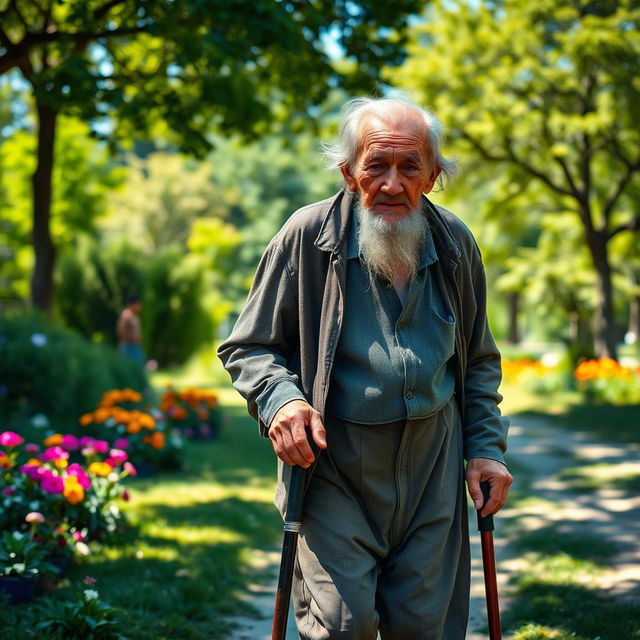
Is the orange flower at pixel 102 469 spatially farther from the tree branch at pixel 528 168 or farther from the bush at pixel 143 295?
the bush at pixel 143 295

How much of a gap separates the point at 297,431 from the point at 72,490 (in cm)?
277

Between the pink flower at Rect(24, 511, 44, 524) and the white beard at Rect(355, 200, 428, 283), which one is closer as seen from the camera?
the white beard at Rect(355, 200, 428, 283)

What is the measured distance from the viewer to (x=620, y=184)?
51.0ft

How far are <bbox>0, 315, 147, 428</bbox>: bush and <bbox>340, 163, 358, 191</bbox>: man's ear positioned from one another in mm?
6028

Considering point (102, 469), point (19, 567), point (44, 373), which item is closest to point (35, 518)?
point (19, 567)

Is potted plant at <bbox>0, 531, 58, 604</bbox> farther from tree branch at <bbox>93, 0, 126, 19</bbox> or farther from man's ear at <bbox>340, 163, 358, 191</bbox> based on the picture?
tree branch at <bbox>93, 0, 126, 19</bbox>

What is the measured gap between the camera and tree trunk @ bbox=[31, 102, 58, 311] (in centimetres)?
981

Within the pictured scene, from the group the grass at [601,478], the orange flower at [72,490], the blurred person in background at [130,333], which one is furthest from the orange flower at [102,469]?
the blurred person in background at [130,333]

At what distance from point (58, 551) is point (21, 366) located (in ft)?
13.0

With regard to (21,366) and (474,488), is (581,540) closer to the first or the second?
(474,488)

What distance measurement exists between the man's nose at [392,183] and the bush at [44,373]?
6195mm

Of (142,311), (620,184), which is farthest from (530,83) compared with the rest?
(142,311)

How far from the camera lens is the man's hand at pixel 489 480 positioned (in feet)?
9.30

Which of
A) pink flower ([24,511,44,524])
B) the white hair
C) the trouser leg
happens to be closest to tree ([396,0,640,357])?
pink flower ([24,511,44,524])
